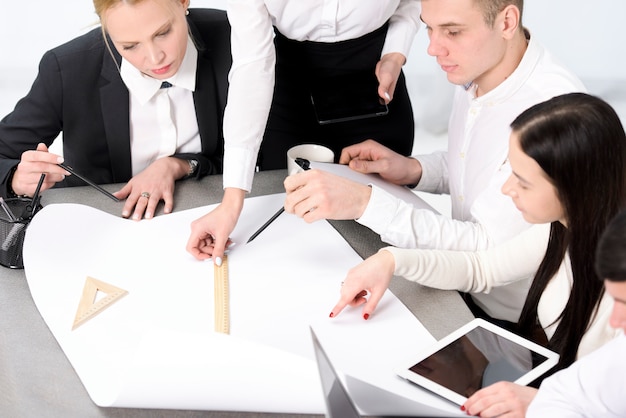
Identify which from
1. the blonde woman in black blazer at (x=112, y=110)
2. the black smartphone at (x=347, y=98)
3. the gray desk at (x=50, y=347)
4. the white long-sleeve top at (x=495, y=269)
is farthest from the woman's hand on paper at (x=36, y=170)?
the white long-sleeve top at (x=495, y=269)

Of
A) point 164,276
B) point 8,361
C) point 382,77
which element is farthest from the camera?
point 382,77

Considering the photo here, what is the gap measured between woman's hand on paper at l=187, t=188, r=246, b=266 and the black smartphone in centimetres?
37

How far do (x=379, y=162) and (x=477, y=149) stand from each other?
23 cm

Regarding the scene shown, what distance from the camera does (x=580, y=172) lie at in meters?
1.24

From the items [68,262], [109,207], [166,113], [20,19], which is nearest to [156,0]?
[166,113]

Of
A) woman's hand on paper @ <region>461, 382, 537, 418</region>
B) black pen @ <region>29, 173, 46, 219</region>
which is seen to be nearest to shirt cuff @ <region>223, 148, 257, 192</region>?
black pen @ <region>29, 173, 46, 219</region>

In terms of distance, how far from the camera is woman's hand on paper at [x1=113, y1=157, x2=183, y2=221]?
165cm

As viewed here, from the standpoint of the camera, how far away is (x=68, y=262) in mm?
1481

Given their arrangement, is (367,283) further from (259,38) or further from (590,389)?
(259,38)

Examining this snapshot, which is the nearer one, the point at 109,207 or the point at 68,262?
the point at 68,262

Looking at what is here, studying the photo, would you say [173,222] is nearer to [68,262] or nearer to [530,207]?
[68,262]

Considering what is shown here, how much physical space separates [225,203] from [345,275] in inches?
12.2

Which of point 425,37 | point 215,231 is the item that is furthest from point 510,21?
point 425,37

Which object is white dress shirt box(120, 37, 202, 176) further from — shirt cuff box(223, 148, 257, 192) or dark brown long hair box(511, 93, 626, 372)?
dark brown long hair box(511, 93, 626, 372)
